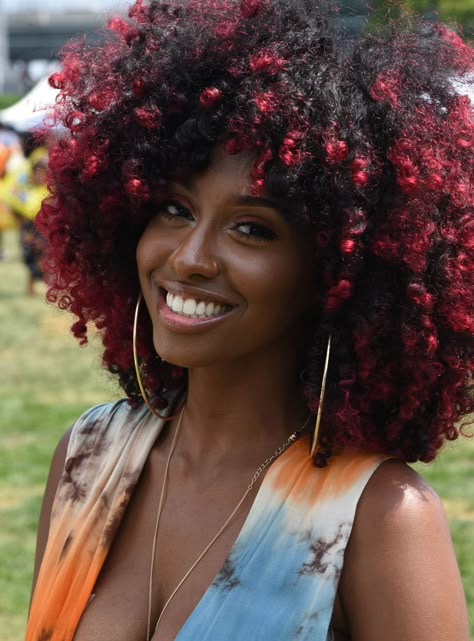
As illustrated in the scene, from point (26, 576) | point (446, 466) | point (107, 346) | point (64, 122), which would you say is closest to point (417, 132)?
point (64, 122)

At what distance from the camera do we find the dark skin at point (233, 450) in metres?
1.96

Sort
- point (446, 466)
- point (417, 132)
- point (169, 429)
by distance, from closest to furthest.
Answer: point (417, 132), point (169, 429), point (446, 466)

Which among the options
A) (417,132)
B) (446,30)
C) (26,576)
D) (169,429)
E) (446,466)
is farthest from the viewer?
(446,466)

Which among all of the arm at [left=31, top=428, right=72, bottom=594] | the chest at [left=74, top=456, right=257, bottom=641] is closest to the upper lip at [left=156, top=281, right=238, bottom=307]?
the chest at [left=74, top=456, right=257, bottom=641]

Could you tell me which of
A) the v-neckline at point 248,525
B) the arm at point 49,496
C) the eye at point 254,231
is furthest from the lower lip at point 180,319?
the arm at point 49,496

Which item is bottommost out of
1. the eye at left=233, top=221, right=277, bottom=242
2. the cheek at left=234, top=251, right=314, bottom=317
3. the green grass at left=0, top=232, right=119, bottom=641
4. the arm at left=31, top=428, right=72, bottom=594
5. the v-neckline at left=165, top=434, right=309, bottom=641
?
the green grass at left=0, top=232, right=119, bottom=641

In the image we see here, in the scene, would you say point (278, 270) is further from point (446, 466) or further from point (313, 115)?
point (446, 466)

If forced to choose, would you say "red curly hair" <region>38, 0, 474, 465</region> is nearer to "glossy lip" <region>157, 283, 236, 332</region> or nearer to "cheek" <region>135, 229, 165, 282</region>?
"cheek" <region>135, 229, 165, 282</region>

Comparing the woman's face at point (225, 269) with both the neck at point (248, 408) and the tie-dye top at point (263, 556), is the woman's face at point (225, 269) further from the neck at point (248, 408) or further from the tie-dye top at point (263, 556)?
the tie-dye top at point (263, 556)

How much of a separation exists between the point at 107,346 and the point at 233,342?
1.90 feet

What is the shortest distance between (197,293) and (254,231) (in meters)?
0.16

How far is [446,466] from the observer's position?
261 inches

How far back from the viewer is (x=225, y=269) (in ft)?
6.80

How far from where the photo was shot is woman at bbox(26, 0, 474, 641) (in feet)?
6.61
